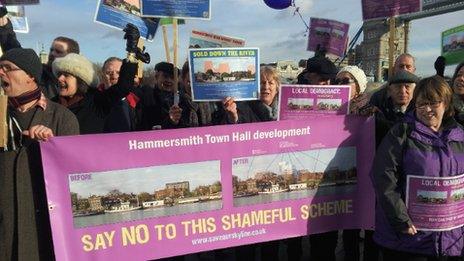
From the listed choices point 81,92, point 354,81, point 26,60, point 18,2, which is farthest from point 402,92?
point 18,2

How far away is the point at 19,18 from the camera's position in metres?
6.30

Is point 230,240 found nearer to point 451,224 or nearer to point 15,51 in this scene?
point 451,224

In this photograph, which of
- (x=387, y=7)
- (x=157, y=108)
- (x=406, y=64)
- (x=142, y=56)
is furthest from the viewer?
(x=387, y=7)

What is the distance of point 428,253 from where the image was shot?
134 inches

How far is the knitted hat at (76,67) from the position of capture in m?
3.90

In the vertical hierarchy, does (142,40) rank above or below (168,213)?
above

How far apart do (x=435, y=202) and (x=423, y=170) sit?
0.27m

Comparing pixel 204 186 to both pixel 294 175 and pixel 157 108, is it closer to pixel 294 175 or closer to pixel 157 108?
pixel 294 175

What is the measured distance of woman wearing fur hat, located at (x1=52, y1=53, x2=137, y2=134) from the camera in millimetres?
3914

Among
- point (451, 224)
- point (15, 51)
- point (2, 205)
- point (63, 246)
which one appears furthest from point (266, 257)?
point (15, 51)

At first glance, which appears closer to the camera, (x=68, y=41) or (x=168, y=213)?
(x=168, y=213)

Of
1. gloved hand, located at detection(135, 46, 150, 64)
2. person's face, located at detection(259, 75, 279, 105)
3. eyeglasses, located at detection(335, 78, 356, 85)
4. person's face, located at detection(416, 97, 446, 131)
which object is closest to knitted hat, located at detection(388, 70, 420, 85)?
eyeglasses, located at detection(335, 78, 356, 85)

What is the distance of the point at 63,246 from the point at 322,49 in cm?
677

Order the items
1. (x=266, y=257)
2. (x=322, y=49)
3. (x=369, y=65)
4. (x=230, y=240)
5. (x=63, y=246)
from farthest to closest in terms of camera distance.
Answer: (x=369, y=65)
(x=322, y=49)
(x=266, y=257)
(x=230, y=240)
(x=63, y=246)
